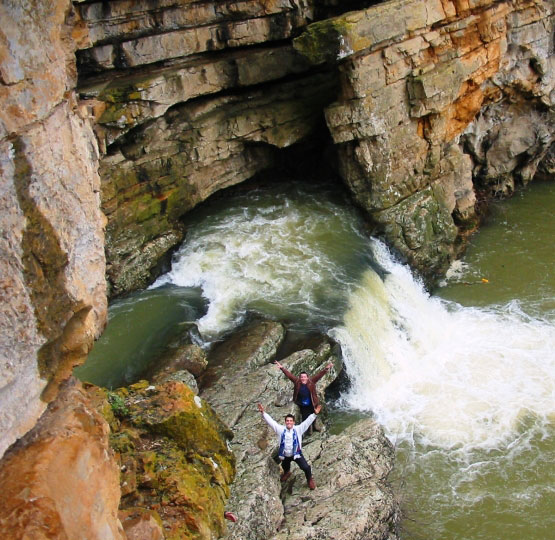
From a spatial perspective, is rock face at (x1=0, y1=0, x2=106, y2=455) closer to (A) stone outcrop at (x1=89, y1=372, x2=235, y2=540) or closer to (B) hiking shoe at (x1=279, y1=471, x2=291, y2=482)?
(A) stone outcrop at (x1=89, y1=372, x2=235, y2=540)

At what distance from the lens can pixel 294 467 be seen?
32.1 feet

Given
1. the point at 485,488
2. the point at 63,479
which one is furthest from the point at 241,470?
the point at 485,488

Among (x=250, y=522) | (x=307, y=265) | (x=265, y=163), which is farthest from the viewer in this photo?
(x=265, y=163)

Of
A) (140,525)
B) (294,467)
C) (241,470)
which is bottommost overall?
(294,467)

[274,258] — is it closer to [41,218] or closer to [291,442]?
[291,442]

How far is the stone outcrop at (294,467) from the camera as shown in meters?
8.36

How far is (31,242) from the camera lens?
5.22m

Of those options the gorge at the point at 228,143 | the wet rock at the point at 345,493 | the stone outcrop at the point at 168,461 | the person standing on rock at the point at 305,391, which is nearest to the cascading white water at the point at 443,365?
the gorge at the point at 228,143

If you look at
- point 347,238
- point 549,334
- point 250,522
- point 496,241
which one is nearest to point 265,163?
point 347,238

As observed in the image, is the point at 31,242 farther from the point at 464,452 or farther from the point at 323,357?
the point at 464,452

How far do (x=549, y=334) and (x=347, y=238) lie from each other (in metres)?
5.50

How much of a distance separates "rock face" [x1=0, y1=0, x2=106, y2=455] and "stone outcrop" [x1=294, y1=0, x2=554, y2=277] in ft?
32.2

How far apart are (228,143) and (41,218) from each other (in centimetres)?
1196

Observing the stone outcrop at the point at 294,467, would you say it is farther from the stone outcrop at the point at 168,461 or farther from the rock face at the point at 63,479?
the rock face at the point at 63,479
